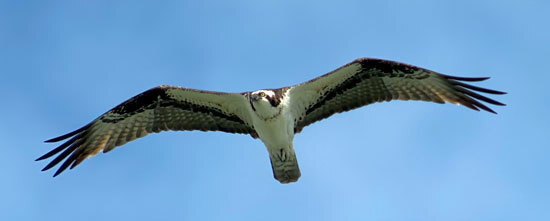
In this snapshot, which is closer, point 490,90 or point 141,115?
point 490,90

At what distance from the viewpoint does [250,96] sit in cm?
1196

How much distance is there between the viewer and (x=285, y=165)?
12.4 metres

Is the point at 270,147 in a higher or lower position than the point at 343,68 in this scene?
lower

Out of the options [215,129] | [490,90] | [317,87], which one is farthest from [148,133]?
[490,90]

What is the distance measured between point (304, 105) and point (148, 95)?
2660 mm

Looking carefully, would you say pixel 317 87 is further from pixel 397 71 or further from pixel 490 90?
pixel 490 90

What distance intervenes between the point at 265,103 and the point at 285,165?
1265 mm

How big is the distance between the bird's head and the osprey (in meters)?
0.02

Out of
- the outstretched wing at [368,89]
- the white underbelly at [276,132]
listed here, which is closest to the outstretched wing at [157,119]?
the white underbelly at [276,132]

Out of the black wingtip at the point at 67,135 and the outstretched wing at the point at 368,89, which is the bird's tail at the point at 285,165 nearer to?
the outstretched wing at the point at 368,89

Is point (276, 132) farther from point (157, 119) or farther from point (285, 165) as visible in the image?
point (157, 119)

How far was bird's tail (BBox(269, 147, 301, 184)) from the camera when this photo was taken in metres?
12.3

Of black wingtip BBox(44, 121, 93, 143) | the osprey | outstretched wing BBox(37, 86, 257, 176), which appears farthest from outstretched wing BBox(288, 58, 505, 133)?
black wingtip BBox(44, 121, 93, 143)

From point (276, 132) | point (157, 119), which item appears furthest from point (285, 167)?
point (157, 119)
